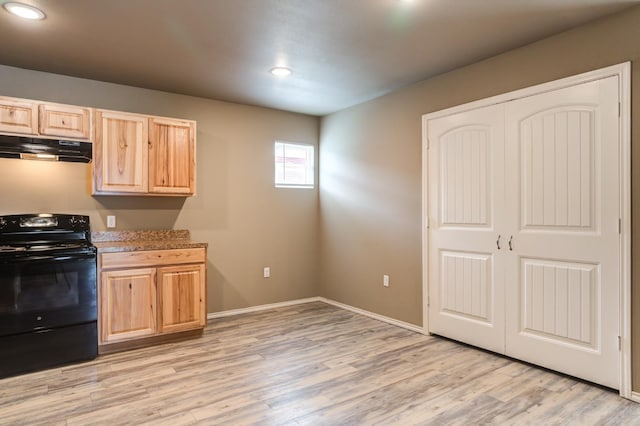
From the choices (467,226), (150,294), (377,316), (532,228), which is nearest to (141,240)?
(150,294)

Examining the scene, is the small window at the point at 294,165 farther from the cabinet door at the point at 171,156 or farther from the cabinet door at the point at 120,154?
the cabinet door at the point at 120,154

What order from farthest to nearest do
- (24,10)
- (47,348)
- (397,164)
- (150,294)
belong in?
(397,164)
(150,294)
(47,348)
(24,10)

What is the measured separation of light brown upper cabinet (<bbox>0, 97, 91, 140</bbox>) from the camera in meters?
3.10

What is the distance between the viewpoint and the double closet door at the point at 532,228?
2.63m

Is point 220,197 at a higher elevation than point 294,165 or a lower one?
lower

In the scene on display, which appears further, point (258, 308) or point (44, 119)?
point (258, 308)

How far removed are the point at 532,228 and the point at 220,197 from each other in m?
3.26

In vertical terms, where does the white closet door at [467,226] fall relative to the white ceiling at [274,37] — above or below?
below

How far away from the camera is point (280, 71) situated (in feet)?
11.7

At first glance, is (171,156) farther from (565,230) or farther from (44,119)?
(565,230)

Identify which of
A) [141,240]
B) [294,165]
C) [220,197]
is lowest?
[141,240]

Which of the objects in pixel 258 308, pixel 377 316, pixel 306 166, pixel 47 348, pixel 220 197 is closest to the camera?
pixel 47 348

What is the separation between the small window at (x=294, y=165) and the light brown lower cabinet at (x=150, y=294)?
170 cm

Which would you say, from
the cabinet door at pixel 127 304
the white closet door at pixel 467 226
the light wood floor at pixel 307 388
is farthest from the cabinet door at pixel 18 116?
the white closet door at pixel 467 226
